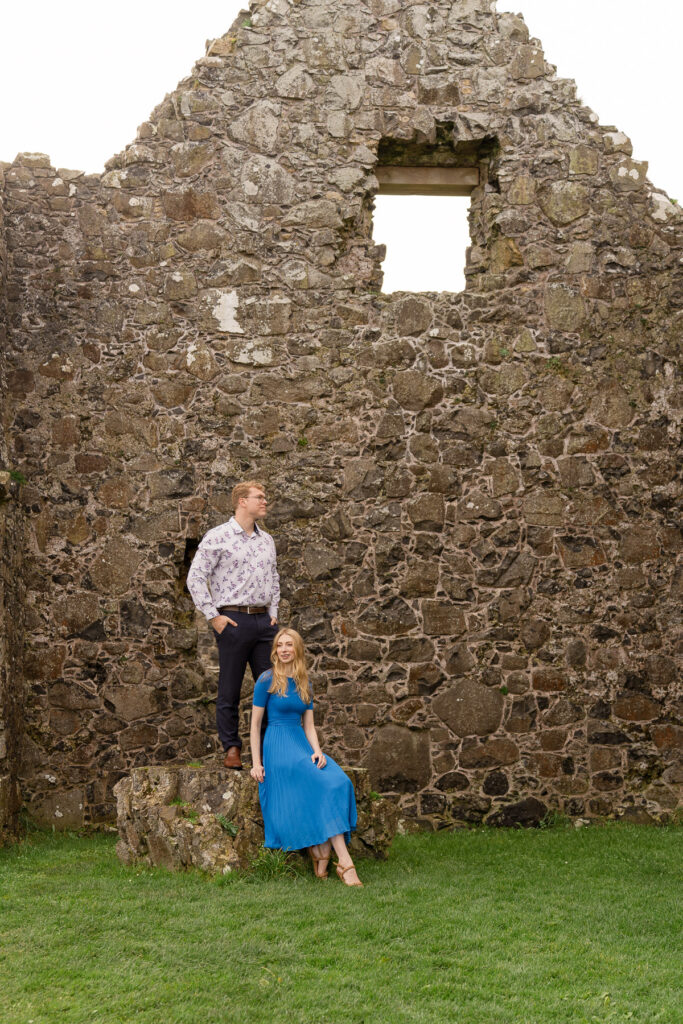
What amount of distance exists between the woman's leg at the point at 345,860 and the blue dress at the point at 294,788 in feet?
0.20

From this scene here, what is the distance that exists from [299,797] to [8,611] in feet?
9.42

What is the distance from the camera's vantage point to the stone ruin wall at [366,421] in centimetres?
774

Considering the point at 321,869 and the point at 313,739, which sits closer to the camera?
the point at 321,869

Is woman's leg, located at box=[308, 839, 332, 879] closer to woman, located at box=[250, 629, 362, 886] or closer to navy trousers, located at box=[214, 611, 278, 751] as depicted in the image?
woman, located at box=[250, 629, 362, 886]

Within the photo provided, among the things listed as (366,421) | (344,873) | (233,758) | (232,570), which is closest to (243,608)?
(232,570)

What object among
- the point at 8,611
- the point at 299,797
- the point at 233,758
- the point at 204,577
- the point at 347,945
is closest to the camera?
the point at 347,945

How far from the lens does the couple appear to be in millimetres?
5711

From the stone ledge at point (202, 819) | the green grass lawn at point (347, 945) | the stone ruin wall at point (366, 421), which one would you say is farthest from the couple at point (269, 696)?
the stone ruin wall at point (366, 421)

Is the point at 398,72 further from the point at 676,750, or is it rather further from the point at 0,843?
the point at 0,843

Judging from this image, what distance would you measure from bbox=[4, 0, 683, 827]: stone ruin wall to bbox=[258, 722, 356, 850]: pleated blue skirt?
1832 mm

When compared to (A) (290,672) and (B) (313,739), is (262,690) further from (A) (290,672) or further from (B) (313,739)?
(B) (313,739)

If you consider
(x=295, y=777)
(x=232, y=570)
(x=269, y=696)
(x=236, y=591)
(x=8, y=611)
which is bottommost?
(x=295, y=777)

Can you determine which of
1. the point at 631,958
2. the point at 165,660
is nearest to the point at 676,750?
the point at 631,958

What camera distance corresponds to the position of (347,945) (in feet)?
15.3
